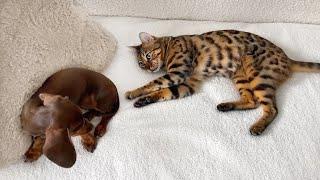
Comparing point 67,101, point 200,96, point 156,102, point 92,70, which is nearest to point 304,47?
point 200,96

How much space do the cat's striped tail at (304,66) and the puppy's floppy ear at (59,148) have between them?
0.85 m

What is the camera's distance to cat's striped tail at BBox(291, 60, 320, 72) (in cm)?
167

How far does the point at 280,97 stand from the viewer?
1609 millimetres

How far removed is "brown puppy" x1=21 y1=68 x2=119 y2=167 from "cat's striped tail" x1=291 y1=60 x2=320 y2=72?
62 cm

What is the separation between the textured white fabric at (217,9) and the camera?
1866 millimetres

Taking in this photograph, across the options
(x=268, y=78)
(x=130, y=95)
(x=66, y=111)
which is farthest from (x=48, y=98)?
(x=268, y=78)

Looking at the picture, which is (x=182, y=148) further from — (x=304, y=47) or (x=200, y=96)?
(x=304, y=47)

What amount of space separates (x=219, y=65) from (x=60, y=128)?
0.70 metres

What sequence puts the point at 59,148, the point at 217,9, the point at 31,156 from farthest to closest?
the point at 217,9, the point at 31,156, the point at 59,148

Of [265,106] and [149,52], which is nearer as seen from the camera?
[265,106]

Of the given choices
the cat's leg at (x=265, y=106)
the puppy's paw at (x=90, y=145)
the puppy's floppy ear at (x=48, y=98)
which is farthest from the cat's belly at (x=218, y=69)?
the puppy's floppy ear at (x=48, y=98)

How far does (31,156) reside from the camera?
1391 mm

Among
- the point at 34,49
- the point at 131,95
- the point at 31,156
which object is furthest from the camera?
the point at 131,95

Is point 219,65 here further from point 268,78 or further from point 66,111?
point 66,111
